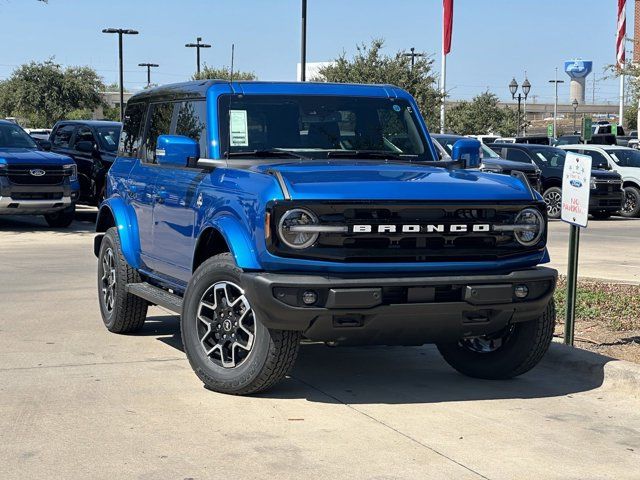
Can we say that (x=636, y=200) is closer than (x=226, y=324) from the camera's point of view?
No

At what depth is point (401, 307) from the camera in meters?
6.37

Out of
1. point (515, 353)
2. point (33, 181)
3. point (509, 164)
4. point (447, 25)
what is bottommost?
point (515, 353)

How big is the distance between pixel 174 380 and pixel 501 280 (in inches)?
91.7

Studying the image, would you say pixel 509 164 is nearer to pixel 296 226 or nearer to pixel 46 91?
pixel 296 226

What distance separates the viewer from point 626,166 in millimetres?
27141

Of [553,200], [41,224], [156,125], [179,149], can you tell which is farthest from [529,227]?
[553,200]

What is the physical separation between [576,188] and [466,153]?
94 cm

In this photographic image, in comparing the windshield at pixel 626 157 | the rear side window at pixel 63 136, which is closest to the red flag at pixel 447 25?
the windshield at pixel 626 157

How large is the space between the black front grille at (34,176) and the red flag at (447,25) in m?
26.8

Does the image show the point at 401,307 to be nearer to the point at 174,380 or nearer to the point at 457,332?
the point at 457,332

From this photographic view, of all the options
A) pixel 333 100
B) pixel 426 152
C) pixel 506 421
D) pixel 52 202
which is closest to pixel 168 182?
pixel 333 100

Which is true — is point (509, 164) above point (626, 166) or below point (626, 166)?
above

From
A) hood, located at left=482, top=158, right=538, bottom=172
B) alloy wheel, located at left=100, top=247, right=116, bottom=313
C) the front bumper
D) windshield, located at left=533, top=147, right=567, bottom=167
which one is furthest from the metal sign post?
windshield, located at left=533, top=147, right=567, bottom=167

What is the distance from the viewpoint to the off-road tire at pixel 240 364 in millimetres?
6512
